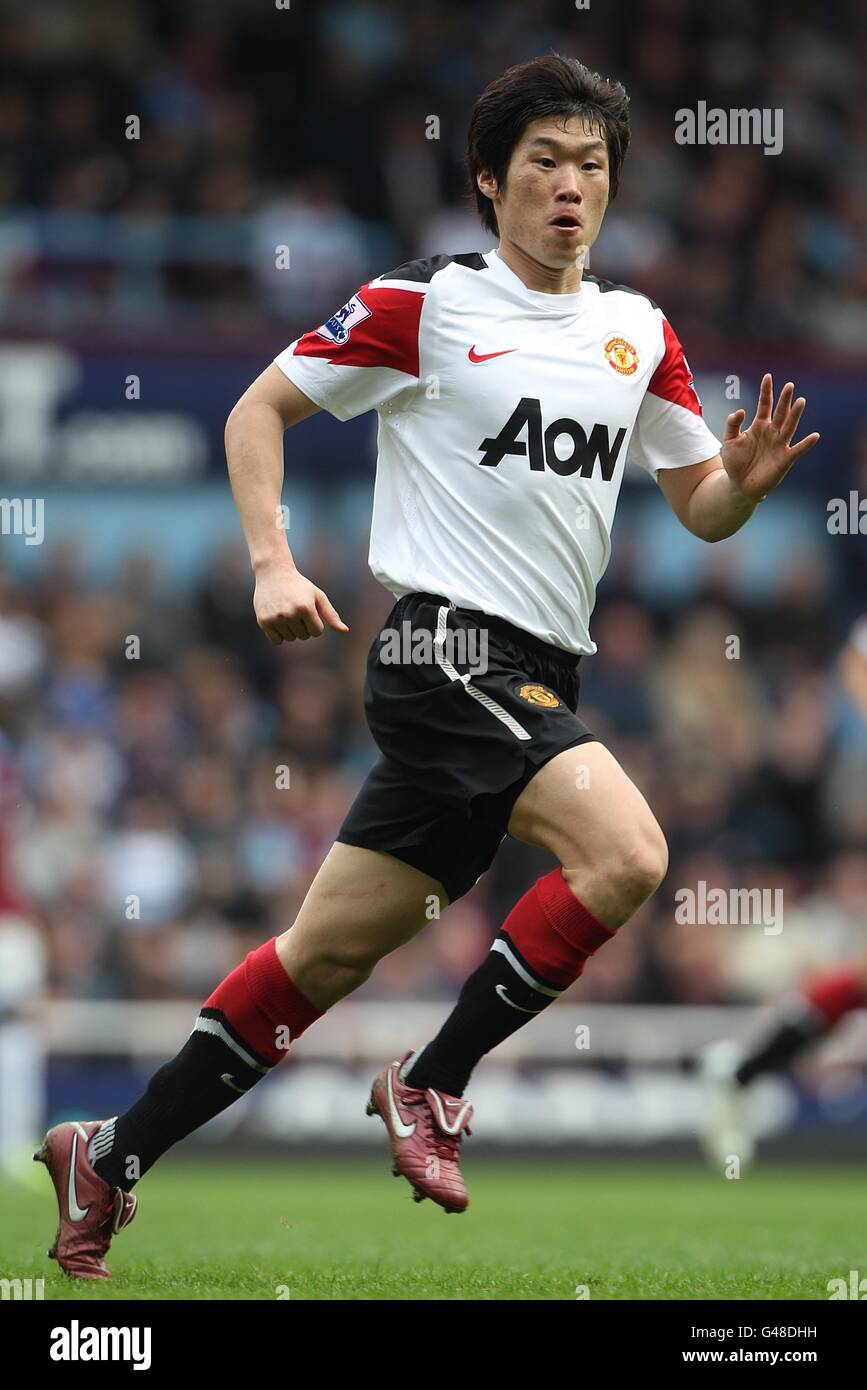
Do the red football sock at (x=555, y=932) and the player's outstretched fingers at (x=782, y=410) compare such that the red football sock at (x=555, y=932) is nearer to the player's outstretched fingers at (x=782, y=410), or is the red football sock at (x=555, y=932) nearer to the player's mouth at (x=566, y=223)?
the player's outstretched fingers at (x=782, y=410)

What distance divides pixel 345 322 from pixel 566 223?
0.54m

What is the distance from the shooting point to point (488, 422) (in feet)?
15.5

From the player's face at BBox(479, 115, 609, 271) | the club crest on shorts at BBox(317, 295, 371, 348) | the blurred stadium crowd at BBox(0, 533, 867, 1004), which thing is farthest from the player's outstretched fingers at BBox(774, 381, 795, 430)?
the blurred stadium crowd at BBox(0, 533, 867, 1004)

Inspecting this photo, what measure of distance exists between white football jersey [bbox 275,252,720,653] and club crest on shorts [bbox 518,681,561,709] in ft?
0.44

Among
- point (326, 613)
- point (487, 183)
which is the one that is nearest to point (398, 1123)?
point (326, 613)

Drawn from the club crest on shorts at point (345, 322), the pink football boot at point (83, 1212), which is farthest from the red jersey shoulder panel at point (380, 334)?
the pink football boot at point (83, 1212)

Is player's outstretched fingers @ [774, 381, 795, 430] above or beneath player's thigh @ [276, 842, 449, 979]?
above

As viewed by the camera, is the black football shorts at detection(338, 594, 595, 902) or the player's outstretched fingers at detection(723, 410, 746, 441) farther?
the player's outstretched fingers at detection(723, 410, 746, 441)

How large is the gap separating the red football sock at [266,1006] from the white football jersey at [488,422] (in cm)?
91

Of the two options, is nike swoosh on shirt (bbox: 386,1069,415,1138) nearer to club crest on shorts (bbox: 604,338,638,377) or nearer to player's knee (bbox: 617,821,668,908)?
player's knee (bbox: 617,821,668,908)

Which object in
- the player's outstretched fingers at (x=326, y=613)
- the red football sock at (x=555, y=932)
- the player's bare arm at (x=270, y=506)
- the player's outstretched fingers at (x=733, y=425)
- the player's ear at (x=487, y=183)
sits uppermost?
the player's ear at (x=487, y=183)

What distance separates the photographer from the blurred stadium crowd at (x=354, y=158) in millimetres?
13859

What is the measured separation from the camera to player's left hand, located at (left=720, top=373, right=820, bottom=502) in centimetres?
478

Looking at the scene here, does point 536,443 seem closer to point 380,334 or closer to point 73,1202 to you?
point 380,334
